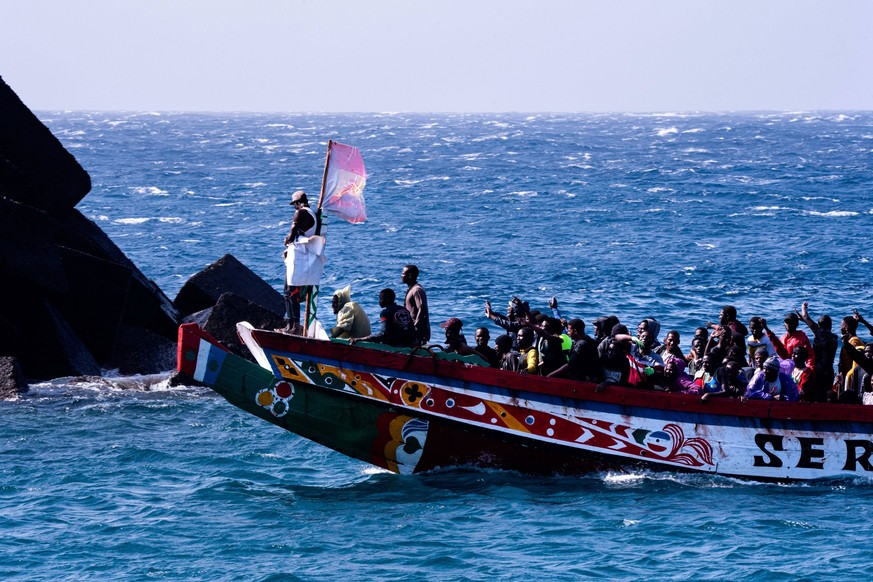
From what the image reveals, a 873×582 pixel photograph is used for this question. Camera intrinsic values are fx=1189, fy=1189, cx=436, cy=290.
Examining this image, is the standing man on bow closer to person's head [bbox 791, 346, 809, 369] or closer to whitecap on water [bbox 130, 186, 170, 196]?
person's head [bbox 791, 346, 809, 369]

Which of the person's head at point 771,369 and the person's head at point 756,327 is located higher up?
the person's head at point 756,327

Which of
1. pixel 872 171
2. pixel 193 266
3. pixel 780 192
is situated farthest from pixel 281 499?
pixel 872 171

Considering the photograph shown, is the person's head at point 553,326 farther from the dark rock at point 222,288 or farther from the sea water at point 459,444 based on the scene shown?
the dark rock at point 222,288

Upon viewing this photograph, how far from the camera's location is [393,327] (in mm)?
15859

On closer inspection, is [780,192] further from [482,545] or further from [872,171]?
[482,545]

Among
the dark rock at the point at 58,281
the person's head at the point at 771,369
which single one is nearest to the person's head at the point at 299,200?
the person's head at the point at 771,369

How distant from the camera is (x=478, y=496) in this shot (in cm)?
1623

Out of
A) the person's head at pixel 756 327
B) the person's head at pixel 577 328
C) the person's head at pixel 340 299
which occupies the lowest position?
the person's head at pixel 756 327

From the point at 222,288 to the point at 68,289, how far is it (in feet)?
14.0

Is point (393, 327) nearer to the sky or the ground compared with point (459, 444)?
nearer to the sky

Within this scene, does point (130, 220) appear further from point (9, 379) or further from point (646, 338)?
point (646, 338)

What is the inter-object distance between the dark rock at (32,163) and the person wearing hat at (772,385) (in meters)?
15.4

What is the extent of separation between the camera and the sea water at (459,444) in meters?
14.5

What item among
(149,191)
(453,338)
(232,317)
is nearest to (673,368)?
(453,338)
